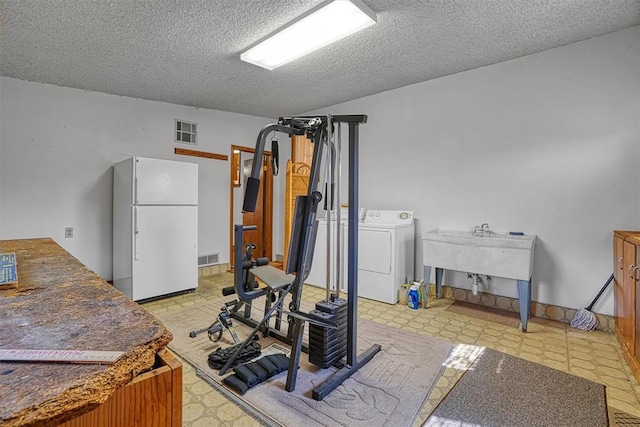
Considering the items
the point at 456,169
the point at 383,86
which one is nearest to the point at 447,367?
the point at 456,169

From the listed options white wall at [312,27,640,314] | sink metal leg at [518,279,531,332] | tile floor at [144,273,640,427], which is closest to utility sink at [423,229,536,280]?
sink metal leg at [518,279,531,332]

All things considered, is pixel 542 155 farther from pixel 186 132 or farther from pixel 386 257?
pixel 186 132

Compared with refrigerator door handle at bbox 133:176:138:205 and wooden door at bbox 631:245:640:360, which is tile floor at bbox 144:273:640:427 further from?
refrigerator door handle at bbox 133:176:138:205

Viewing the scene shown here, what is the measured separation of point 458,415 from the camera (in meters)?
1.70

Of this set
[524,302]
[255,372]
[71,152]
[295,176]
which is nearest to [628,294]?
[524,302]

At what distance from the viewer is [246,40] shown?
2672mm

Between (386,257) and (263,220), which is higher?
(263,220)

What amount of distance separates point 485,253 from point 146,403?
3.06 meters

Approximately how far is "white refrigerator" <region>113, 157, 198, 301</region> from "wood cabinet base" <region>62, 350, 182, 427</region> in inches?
124

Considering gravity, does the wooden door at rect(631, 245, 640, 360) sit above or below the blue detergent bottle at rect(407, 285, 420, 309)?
above

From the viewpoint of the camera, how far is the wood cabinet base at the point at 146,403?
58cm

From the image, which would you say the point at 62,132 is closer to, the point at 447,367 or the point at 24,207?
the point at 24,207

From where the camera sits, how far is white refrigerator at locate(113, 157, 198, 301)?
11.2ft

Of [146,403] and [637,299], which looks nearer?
[146,403]
